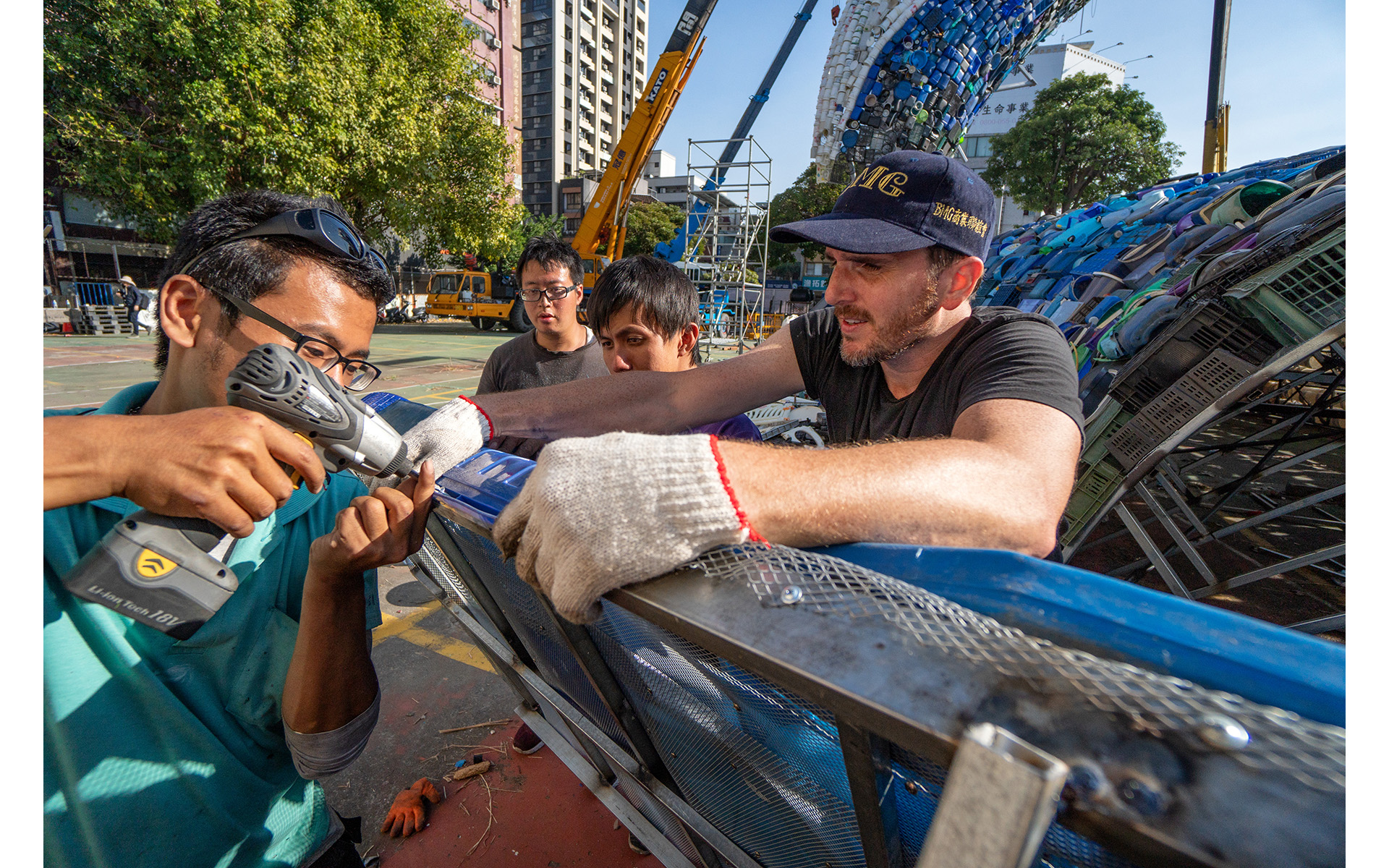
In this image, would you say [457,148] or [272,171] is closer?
[272,171]

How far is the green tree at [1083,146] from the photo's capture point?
71.5 feet

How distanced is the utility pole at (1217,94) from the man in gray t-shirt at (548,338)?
10.4 meters

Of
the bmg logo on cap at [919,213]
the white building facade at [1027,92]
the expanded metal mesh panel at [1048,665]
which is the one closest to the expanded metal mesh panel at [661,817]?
the expanded metal mesh panel at [1048,665]

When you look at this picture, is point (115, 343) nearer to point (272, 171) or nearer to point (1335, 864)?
point (272, 171)

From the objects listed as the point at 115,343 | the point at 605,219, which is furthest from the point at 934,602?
the point at 115,343

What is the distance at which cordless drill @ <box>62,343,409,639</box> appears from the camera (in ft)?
2.94

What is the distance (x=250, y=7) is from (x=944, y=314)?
1435 cm

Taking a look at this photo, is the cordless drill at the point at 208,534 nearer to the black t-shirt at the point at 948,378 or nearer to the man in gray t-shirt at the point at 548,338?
the black t-shirt at the point at 948,378

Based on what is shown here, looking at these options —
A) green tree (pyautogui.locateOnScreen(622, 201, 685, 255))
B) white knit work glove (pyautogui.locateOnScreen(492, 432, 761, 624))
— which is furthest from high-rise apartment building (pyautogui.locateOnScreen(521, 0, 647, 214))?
white knit work glove (pyautogui.locateOnScreen(492, 432, 761, 624))

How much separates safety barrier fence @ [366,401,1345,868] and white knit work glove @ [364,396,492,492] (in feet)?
0.98

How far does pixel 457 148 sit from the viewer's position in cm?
1500

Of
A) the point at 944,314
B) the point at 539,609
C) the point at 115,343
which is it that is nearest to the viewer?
the point at 539,609

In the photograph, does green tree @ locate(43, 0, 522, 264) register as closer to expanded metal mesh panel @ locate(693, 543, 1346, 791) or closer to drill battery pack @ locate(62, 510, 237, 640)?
drill battery pack @ locate(62, 510, 237, 640)

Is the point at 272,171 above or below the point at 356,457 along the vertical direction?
above
